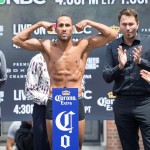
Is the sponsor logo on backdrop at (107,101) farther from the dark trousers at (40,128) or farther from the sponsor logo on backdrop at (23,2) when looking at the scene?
the sponsor logo on backdrop at (23,2)

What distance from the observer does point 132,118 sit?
730cm

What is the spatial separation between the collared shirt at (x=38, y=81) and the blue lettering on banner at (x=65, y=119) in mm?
792

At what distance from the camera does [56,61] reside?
7488 millimetres

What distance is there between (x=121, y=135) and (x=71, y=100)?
0.76m

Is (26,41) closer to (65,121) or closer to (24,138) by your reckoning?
(65,121)

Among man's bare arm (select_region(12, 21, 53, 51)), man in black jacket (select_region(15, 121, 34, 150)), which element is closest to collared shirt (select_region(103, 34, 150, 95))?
man's bare arm (select_region(12, 21, 53, 51))

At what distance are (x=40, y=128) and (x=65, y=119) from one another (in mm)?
956

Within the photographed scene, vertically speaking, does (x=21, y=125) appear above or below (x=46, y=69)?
below

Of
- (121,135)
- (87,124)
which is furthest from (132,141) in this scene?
(87,124)

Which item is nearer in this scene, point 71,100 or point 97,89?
point 71,100

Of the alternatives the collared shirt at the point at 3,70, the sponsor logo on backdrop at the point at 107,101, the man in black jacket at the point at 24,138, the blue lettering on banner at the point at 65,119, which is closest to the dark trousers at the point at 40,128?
the man in black jacket at the point at 24,138

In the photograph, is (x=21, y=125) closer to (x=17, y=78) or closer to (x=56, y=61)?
(x=17, y=78)

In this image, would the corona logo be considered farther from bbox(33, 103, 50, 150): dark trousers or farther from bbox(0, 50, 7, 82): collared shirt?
bbox(0, 50, 7, 82): collared shirt

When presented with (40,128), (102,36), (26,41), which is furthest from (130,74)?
(40,128)
